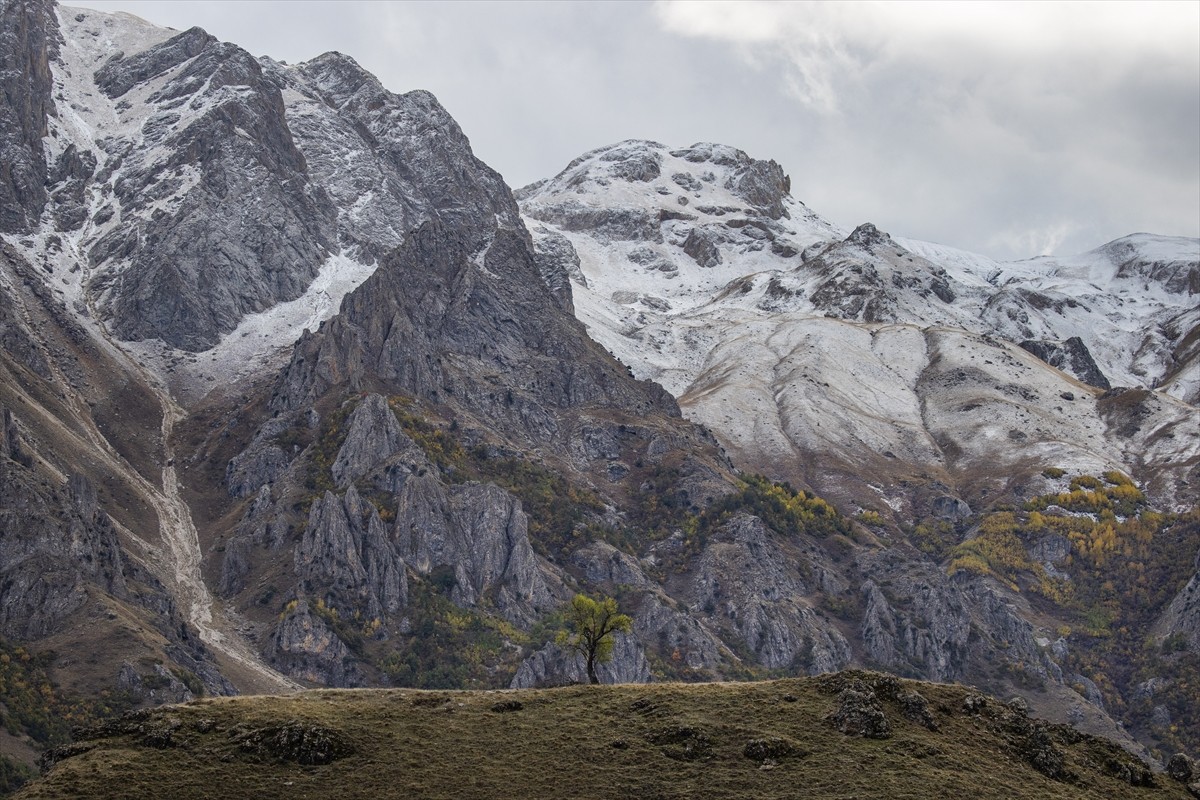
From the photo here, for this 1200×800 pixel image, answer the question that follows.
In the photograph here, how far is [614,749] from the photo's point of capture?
9156 centimetres

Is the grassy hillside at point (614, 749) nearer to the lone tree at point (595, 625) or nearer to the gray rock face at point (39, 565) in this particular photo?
the lone tree at point (595, 625)

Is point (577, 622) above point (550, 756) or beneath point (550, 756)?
above

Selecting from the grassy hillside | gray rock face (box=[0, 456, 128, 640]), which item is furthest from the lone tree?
gray rock face (box=[0, 456, 128, 640])

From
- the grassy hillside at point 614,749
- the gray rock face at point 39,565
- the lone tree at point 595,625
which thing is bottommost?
the grassy hillside at point 614,749

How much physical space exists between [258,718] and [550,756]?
22.8m

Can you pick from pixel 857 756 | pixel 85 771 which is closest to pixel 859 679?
pixel 857 756

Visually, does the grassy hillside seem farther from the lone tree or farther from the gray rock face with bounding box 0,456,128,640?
the gray rock face with bounding box 0,456,128,640

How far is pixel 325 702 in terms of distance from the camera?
10144 centimetres

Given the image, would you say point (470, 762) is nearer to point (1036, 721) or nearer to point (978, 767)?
point (978, 767)

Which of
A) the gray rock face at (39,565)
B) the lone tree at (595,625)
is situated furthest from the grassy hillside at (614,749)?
the gray rock face at (39,565)

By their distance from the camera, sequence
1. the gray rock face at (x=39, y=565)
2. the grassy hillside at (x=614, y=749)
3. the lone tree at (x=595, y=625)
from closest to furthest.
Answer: the grassy hillside at (x=614, y=749)
the lone tree at (x=595, y=625)
the gray rock face at (x=39, y=565)

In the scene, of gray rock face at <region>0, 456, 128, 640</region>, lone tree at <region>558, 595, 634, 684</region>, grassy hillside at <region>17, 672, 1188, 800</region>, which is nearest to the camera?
grassy hillside at <region>17, 672, 1188, 800</region>

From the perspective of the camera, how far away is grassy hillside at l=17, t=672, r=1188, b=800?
3346 inches

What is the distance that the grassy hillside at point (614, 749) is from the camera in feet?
279
